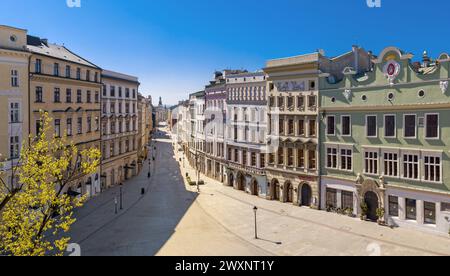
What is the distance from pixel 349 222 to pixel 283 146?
12062 millimetres

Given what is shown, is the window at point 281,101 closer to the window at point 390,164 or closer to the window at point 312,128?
the window at point 312,128

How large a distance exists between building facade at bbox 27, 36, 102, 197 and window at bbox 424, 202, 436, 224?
36.3m

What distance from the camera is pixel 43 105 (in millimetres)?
34781

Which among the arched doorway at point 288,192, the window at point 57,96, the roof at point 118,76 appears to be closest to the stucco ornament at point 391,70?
the arched doorway at point 288,192

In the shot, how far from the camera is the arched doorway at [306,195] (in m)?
38.2

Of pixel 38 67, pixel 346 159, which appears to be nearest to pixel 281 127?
pixel 346 159

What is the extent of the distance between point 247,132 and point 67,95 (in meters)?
24.0

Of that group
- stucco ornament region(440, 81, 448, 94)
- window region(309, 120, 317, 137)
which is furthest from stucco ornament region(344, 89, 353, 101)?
stucco ornament region(440, 81, 448, 94)

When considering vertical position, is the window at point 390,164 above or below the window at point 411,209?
above

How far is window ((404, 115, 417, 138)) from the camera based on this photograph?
95.8 feet

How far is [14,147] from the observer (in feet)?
98.2

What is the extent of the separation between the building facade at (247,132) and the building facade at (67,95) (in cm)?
1966
